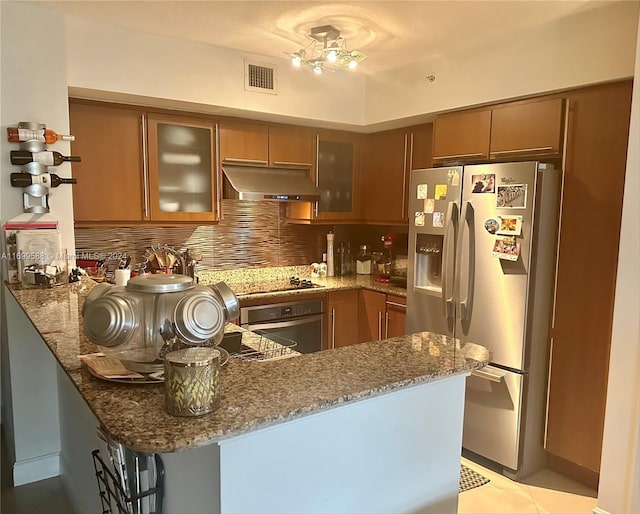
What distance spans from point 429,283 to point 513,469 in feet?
3.94

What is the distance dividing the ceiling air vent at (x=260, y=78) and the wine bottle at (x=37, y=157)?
50.9 inches

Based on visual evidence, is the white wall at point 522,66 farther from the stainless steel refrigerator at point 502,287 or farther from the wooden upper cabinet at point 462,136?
the stainless steel refrigerator at point 502,287

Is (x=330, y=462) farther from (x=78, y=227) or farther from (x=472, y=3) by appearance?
(x=78, y=227)

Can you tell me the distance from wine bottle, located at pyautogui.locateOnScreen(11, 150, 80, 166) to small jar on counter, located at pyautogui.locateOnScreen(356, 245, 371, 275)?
2659 millimetres

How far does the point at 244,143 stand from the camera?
363cm

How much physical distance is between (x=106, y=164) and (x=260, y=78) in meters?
1.17

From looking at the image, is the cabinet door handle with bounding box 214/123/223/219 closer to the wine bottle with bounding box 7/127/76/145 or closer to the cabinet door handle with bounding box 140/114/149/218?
the cabinet door handle with bounding box 140/114/149/218

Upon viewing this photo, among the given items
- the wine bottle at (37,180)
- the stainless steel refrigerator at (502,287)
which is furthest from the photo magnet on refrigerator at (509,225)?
the wine bottle at (37,180)

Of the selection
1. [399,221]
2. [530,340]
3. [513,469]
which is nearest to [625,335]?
[530,340]

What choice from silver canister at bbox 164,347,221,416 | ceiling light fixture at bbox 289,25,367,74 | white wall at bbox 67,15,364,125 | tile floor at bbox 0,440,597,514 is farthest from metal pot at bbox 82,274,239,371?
white wall at bbox 67,15,364,125

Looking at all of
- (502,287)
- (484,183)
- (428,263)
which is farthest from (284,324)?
(484,183)

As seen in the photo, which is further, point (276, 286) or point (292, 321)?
point (276, 286)

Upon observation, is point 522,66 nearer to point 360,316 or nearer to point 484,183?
point 484,183

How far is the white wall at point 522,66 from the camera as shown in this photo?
7.99 ft
